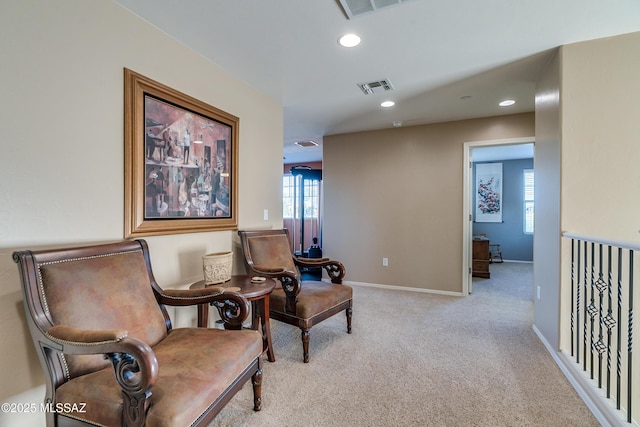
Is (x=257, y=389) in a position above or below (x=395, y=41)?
below

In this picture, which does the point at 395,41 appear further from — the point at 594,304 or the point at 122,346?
the point at 122,346

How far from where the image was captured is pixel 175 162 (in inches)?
83.4

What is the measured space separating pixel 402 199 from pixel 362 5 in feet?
9.88

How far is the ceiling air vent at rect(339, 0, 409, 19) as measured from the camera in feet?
5.78

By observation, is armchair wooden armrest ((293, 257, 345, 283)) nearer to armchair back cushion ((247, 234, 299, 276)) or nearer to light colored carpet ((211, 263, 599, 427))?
armchair back cushion ((247, 234, 299, 276))

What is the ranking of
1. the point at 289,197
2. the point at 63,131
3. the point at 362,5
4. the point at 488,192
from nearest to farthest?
the point at 63,131
the point at 362,5
the point at 488,192
the point at 289,197

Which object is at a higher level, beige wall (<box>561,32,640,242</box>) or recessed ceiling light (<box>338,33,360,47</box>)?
recessed ceiling light (<box>338,33,360,47</box>)

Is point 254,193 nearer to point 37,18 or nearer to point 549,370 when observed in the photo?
point 37,18

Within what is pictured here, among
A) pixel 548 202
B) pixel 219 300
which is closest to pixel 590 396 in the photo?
pixel 548 202

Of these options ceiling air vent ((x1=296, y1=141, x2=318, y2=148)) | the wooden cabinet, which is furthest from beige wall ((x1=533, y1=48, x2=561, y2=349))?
ceiling air vent ((x1=296, y1=141, x2=318, y2=148))

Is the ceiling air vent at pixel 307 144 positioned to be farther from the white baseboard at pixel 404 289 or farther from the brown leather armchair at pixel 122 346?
the brown leather armchair at pixel 122 346

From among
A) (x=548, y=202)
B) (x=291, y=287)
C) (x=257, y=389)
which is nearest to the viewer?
(x=257, y=389)

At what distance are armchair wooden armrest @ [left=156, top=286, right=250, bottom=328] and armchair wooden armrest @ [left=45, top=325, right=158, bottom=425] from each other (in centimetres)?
61

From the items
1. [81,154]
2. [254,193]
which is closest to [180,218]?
[81,154]
